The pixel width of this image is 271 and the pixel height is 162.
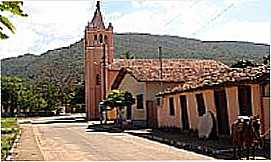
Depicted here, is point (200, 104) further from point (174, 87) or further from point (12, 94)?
point (12, 94)

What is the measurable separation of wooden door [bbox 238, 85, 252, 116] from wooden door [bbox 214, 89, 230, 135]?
3.87 ft

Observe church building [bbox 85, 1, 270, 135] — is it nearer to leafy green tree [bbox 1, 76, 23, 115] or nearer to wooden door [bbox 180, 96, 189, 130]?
wooden door [bbox 180, 96, 189, 130]

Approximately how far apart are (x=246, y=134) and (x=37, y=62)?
2811 inches

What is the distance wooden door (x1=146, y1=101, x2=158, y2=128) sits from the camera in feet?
91.6

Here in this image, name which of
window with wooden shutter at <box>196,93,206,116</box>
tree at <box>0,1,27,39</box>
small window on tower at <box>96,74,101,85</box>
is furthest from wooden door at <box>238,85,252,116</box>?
small window on tower at <box>96,74,101,85</box>

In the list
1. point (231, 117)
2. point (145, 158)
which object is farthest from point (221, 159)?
point (231, 117)

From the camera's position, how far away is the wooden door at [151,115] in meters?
27.9

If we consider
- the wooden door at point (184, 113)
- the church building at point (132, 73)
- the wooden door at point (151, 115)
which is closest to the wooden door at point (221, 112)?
the wooden door at point (184, 113)

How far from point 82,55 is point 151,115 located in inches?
1603

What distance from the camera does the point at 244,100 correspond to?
14.9 metres

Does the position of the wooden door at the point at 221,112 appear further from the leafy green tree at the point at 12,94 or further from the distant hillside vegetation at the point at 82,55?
the leafy green tree at the point at 12,94

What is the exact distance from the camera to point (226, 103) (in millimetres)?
16172

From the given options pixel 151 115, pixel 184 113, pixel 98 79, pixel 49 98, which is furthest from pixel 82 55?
pixel 184 113

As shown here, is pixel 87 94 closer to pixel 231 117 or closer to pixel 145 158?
pixel 231 117
